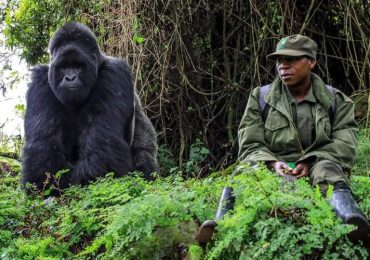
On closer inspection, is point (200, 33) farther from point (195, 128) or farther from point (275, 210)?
point (275, 210)

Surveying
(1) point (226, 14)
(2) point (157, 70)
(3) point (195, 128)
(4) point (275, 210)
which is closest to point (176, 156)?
(3) point (195, 128)

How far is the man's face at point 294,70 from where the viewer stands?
167 inches

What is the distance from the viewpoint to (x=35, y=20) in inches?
344

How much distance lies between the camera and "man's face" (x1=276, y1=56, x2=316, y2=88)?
13.9ft

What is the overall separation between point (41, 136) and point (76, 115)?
0.38m

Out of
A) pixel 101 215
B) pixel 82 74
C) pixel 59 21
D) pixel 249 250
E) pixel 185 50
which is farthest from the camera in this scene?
pixel 59 21

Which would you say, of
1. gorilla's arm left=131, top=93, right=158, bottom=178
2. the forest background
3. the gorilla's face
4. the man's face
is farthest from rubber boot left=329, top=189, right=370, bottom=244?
the forest background

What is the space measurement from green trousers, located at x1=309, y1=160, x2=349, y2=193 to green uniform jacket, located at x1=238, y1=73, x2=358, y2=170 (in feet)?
0.60

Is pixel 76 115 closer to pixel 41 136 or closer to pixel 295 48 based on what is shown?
pixel 41 136

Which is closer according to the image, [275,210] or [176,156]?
[275,210]

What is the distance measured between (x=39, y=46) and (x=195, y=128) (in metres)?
2.36

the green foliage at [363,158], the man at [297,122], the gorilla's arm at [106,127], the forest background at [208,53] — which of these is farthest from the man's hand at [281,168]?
the forest background at [208,53]

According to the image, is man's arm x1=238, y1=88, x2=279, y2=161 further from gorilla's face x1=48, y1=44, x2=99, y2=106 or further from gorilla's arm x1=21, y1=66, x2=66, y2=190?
gorilla's face x1=48, y1=44, x2=99, y2=106

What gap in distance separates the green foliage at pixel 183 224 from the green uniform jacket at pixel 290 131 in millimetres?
234
